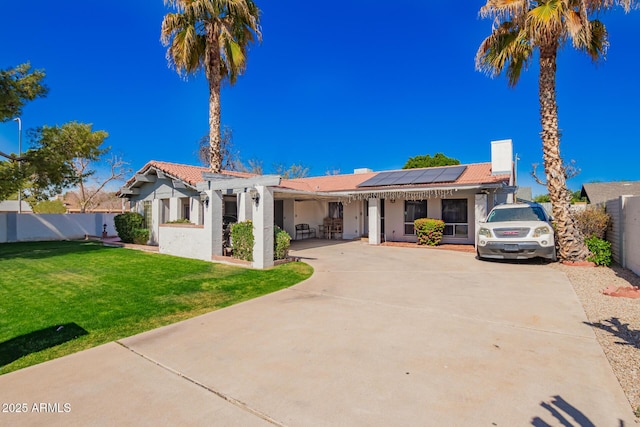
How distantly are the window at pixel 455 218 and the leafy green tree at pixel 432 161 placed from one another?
915 inches

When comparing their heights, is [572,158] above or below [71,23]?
below

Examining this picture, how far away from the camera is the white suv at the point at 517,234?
10.6 metres

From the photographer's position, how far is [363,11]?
17422mm

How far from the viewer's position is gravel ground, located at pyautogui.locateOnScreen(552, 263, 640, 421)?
3602 mm

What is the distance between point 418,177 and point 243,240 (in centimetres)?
1100

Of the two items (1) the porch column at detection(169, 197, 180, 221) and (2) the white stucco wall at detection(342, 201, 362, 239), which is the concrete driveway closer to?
(1) the porch column at detection(169, 197, 180, 221)

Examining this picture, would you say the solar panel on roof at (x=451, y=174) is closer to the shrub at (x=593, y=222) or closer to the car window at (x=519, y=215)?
the car window at (x=519, y=215)

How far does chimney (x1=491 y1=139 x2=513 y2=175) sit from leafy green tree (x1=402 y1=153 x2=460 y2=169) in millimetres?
23654

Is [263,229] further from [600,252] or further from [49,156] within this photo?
[49,156]

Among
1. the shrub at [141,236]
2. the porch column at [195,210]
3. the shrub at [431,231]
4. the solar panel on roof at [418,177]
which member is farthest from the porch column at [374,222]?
the shrub at [141,236]

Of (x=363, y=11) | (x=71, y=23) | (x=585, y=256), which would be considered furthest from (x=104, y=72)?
(x=585, y=256)

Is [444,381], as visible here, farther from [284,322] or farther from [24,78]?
[24,78]

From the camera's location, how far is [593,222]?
35.9 feet

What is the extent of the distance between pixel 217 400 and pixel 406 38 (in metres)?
→ 22.4
